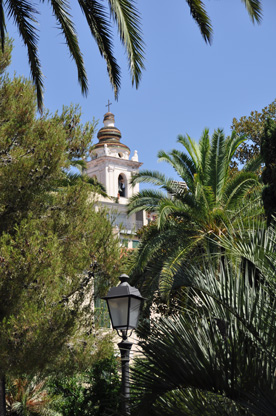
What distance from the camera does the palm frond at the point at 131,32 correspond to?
5.94 m

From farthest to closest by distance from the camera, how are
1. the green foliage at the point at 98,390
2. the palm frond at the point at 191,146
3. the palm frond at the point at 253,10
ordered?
the palm frond at the point at 191,146 < the green foliage at the point at 98,390 < the palm frond at the point at 253,10

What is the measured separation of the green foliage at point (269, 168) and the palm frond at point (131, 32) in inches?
294

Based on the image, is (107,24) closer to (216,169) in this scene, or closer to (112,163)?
(216,169)

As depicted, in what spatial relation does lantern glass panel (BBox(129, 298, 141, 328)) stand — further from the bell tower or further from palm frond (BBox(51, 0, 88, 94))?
the bell tower

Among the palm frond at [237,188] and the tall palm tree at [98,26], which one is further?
the palm frond at [237,188]

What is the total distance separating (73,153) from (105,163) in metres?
Result: 38.1

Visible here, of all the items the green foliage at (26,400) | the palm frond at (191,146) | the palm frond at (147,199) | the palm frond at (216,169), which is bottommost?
the green foliage at (26,400)

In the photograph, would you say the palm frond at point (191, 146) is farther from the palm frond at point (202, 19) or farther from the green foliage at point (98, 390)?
the palm frond at point (202, 19)

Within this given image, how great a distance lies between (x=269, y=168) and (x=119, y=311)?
300 inches

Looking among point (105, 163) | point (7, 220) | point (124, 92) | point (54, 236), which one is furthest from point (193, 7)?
point (105, 163)

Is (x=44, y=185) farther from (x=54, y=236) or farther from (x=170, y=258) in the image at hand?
(x=170, y=258)

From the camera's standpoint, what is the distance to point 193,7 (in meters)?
6.08

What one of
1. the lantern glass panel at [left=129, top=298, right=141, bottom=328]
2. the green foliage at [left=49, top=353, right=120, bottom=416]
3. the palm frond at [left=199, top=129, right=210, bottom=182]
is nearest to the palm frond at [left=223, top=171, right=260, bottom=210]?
the palm frond at [left=199, top=129, right=210, bottom=182]

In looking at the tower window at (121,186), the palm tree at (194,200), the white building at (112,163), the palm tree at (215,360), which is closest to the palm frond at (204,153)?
the palm tree at (194,200)
